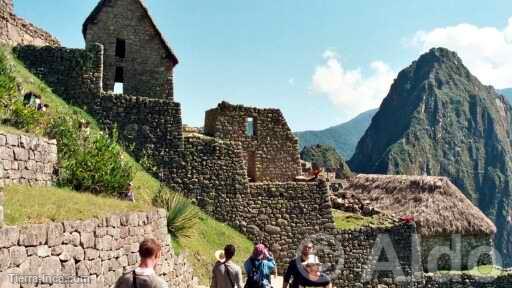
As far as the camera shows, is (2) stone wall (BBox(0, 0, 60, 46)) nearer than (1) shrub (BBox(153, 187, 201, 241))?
No

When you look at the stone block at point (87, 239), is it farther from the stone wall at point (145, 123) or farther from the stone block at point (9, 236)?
the stone wall at point (145, 123)

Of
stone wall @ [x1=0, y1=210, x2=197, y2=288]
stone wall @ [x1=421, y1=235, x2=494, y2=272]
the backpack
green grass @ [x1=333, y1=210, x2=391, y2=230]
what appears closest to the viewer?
stone wall @ [x1=0, y1=210, x2=197, y2=288]

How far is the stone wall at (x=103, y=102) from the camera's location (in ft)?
61.6

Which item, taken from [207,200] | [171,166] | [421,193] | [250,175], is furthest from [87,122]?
[421,193]

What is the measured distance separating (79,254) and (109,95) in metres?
11.7

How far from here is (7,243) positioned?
256 inches

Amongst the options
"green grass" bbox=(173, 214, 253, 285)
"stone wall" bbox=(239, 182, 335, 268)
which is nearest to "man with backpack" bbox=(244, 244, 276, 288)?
"green grass" bbox=(173, 214, 253, 285)

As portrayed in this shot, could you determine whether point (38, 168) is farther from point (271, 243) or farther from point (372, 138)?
point (372, 138)

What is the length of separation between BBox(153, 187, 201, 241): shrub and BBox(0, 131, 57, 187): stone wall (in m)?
3.66

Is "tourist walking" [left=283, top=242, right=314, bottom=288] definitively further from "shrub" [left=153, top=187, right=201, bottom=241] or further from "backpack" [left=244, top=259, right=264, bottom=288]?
"shrub" [left=153, top=187, right=201, bottom=241]

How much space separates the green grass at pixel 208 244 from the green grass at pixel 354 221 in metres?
4.04

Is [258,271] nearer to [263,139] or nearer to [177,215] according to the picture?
[177,215]

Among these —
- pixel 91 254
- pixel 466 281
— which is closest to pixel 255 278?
pixel 91 254

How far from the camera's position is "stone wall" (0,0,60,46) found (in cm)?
1958
